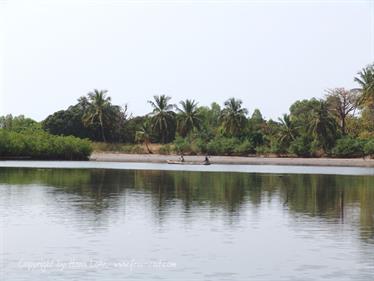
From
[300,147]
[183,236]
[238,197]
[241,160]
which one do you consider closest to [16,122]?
[241,160]

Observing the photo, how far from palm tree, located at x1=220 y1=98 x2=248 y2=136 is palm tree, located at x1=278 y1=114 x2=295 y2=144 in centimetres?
781

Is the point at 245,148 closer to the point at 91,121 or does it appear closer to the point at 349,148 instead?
the point at 349,148

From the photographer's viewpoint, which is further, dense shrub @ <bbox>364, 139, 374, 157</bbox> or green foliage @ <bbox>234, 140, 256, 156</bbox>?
green foliage @ <bbox>234, 140, 256, 156</bbox>

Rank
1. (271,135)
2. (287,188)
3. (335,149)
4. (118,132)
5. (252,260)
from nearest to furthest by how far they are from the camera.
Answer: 1. (252,260)
2. (287,188)
3. (335,149)
4. (271,135)
5. (118,132)

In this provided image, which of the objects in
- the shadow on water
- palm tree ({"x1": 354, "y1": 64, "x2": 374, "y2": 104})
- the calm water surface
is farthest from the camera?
palm tree ({"x1": 354, "y1": 64, "x2": 374, "y2": 104})

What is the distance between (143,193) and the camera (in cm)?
3853

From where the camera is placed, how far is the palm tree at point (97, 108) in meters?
→ 116

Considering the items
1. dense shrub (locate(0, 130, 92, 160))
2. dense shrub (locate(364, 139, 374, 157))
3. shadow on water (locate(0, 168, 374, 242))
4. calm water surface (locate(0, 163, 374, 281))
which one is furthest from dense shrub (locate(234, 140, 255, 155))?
calm water surface (locate(0, 163, 374, 281))

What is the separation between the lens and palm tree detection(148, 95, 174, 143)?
11450 cm

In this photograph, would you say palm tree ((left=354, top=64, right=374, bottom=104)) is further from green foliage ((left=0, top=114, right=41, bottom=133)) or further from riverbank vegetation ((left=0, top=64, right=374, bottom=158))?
green foliage ((left=0, top=114, right=41, bottom=133))

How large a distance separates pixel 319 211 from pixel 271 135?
82687 millimetres

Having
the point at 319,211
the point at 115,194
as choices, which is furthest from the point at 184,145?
the point at 319,211

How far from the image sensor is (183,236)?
21.3m

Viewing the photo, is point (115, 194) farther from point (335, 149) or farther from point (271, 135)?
point (271, 135)
